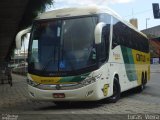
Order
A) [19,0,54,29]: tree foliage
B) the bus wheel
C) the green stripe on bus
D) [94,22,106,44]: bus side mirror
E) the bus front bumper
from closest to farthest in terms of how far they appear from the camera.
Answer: [94,22,106,44]: bus side mirror < the bus front bumper < the bus wheel < the green stripe on bus < [19,0,54,29]: tree foliage

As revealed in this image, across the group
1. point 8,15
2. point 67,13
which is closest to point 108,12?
point 67,13

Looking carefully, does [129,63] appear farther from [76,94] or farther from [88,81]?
[76,94]

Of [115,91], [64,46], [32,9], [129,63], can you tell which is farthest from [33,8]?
[64,46]

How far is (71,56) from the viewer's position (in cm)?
1535

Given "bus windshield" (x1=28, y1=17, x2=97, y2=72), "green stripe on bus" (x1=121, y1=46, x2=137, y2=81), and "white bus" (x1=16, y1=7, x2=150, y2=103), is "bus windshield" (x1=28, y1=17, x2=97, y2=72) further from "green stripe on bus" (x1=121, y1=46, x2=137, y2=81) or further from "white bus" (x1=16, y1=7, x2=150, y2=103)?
"green stripe on bus" (x1=121, y1=46, x2=137, y2=81)

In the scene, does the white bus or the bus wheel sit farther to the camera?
the bus wheel

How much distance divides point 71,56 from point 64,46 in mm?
425

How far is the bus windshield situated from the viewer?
15320mm

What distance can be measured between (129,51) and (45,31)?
5907 mm

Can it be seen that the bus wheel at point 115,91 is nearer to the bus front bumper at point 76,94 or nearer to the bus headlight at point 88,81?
the bus front bumper at point 76,94

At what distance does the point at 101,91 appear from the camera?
15.6m

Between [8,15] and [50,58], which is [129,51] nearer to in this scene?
[50,58]

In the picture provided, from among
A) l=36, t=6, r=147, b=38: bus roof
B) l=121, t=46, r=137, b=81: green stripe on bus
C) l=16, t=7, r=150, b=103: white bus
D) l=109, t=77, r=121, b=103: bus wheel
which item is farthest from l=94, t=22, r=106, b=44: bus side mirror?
l=121, t=46, r=137, b=81: green stripe on bus

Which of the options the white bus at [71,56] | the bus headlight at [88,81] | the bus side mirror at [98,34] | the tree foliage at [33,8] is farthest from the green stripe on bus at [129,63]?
the tree foliage at [33,8]
